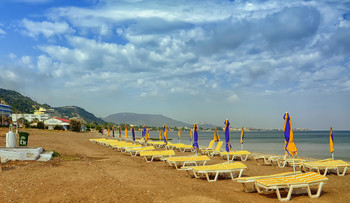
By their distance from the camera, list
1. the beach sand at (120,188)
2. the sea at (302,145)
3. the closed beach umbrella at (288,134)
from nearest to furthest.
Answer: the beach sand at (120,188) < the closed beach umbrella at (288,134) < the sea at (302,145)

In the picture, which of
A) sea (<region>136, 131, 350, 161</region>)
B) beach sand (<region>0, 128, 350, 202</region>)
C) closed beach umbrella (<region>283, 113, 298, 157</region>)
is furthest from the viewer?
sea (<region>136, 131, 350, 161</region>)

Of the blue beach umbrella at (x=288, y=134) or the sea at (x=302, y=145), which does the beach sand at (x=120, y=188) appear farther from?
the sea at (x=302, y=145)

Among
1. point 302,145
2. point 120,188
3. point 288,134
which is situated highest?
point 288,134

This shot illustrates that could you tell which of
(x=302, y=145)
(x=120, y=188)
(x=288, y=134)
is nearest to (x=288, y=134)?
(x=288, y=134)

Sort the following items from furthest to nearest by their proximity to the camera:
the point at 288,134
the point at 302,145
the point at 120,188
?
the point at 302,145, the point at 288,134, the point at 120,188

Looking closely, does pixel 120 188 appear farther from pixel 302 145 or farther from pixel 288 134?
pixel 302 145

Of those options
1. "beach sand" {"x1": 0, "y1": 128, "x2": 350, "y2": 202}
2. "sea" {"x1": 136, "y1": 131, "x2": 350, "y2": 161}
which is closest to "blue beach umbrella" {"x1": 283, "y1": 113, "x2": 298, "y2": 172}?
"beach sand" {"x1": 0, "y1": 128, "x2": 350, "y2": 202}

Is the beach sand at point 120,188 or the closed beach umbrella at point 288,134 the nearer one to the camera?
the beach sand at point 120,188

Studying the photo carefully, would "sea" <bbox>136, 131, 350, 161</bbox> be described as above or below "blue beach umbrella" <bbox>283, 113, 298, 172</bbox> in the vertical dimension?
below

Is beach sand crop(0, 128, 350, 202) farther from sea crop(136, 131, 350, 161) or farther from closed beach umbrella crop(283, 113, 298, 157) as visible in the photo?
sea crop(136, 131, 350, 161)

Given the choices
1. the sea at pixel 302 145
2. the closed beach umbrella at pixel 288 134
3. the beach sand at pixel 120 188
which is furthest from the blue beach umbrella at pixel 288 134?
the sea at pixel 302 145

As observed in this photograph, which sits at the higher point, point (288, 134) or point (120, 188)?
point (288, 134)

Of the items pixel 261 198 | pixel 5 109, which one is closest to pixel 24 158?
pixel 261 198

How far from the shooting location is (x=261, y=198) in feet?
19.9
